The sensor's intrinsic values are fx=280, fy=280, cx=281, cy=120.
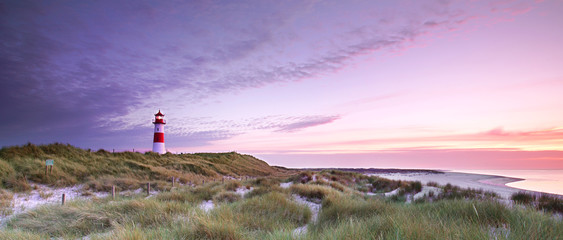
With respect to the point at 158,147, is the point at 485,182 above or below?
below

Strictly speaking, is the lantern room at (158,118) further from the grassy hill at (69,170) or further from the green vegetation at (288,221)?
the green vegetation at (288,221)

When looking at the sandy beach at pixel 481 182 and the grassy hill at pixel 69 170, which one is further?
the sandy beach at pixel 481 182

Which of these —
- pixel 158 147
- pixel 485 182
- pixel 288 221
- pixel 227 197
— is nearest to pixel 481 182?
pixel 485 182

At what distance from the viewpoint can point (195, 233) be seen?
4.28m

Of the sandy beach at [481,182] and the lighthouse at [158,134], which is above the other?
the lighthouse at [158,134]

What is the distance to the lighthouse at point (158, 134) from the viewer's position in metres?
39.2

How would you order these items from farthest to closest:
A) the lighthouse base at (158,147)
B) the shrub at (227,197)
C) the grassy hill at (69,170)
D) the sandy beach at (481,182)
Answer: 1. the lighthouse base at (158,147)
2. the sandy beach at (481,182)
3. the grassy hill at (69,170)
4. the shrub at (227,197)

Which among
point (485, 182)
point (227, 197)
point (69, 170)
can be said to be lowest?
point (485, 182)

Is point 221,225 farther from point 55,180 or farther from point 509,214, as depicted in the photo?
point 55,180

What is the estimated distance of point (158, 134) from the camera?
1555 inches

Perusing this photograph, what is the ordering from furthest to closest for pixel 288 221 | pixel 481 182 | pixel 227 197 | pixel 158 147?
pixel 158 147
pixel 481 182
pixel 227 197
pixel 288 221

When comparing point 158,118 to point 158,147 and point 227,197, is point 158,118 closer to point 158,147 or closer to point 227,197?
point 158,147

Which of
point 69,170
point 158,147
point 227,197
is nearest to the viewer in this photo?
point 227,197

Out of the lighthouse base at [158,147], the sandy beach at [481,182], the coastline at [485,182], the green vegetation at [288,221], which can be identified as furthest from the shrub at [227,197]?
the lighthouse base at [158,147]
